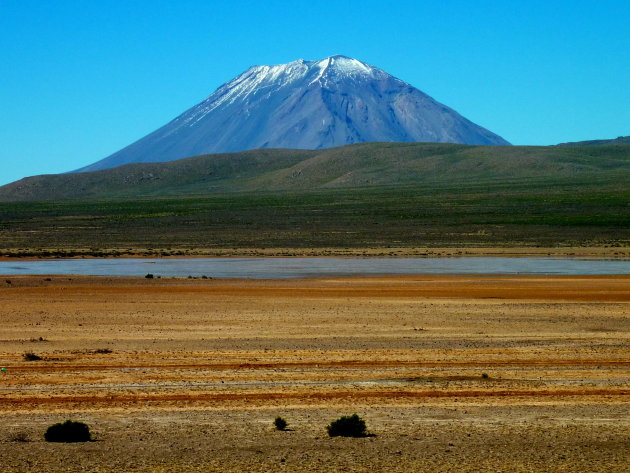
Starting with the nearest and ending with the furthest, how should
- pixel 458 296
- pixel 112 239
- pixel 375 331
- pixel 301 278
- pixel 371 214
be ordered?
1. pixel 375 331
2. pixel 458 296
3. pixel 301 278
4. pixel 112 239
5. pixel 371 214

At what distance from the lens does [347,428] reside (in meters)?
12.1

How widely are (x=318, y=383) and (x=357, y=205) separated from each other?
3631 inches

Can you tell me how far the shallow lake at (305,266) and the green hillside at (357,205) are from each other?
896cm

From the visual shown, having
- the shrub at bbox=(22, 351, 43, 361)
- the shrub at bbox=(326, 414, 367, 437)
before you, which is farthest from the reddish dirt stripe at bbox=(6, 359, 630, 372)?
the shrub at bbox=(326, 414, 367, 437)

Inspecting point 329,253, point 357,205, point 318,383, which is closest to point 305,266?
point 329,253

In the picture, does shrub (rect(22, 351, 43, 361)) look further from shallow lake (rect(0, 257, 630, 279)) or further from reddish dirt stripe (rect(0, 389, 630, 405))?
shallow lake (rect(0, 257, 630, 279))

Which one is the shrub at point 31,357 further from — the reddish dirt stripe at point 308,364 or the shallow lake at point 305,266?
the shallow lake at point 305,266

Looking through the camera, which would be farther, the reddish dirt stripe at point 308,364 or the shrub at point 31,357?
the shrub at point 31,357

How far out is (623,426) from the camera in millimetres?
12781

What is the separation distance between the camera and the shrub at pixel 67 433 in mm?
11758

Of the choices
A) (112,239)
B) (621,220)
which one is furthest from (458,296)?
(621,220)

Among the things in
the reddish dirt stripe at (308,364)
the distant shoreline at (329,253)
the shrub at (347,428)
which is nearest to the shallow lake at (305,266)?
the distant shoreline at (329,253)

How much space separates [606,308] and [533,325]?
521cm

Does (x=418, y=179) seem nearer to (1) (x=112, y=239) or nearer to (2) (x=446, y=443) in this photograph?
(1) (x=112, y=239)
